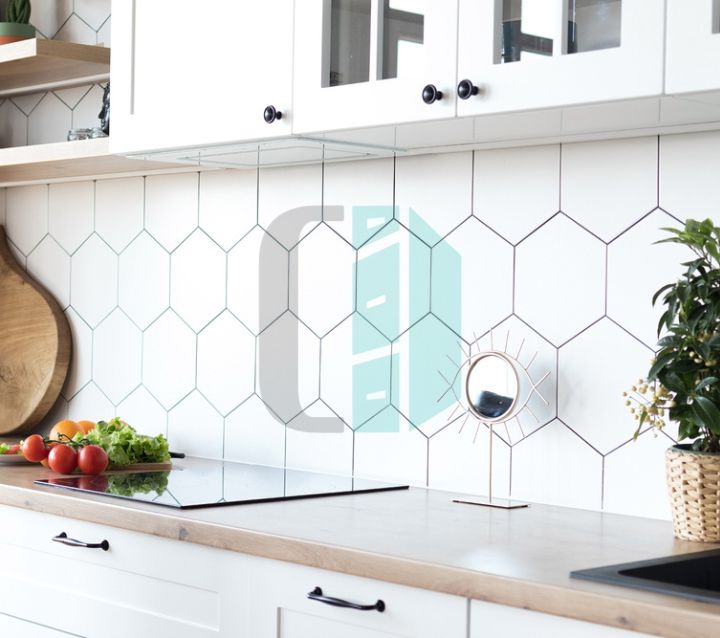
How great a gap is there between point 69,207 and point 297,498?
1386 mm

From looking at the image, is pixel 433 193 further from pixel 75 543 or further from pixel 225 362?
pixel 75 543

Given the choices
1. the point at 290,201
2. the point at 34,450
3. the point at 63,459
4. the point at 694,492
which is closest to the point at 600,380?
the point at 694,492

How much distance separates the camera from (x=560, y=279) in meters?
2.15

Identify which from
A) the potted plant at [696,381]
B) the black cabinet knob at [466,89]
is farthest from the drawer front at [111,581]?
the black cabinet knob at [466,89]

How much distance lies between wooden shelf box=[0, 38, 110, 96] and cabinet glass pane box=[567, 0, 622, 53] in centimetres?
145

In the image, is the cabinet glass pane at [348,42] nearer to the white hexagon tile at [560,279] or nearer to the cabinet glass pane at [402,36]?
the cabinet glass pane at [402,36]

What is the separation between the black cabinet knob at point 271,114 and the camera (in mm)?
2121

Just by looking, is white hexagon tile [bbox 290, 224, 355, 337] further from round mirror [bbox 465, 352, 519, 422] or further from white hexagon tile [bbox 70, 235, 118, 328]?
white hexagon tile [bbox 70, 235, 118, 328]

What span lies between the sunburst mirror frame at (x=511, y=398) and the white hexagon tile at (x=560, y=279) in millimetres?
65

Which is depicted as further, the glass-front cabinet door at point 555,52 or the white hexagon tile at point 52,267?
the white hexagon tile at point 52,267

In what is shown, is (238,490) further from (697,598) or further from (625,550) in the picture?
(697,598)

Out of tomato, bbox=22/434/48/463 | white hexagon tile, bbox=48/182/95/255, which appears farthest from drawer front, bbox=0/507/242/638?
white hexagon tile, bbox=48/182/95/255

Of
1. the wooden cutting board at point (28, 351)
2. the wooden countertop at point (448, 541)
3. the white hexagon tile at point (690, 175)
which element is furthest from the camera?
the wooden cutting board at point (28, 351)

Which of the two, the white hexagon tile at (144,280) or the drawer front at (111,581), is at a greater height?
the white hexagon tile at (144,280)
